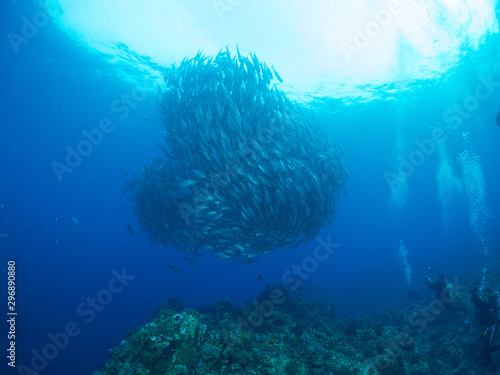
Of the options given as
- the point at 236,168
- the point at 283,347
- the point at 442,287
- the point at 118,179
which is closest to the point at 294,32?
the point at 236,168

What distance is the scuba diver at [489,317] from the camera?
5703 millimetres

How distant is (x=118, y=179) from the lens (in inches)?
1544

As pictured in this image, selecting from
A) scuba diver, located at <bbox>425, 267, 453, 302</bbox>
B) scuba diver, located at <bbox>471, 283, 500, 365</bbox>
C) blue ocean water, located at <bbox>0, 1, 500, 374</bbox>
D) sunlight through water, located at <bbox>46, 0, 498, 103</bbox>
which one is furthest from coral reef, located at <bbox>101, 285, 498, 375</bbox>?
sunlight through water, located at <bbox>46, 0, 498, 103</bbox>

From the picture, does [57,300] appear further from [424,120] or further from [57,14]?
[424,120]

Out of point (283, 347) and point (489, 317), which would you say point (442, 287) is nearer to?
point (489, 317)

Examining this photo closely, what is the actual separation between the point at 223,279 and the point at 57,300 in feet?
66.4

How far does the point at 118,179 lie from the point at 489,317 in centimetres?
4064

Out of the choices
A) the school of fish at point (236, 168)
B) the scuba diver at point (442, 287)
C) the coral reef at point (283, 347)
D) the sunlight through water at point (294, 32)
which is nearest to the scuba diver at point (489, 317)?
the coral reef at point (283, 347)

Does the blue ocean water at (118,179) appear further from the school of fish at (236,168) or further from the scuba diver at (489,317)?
the scuba diver at (489,317)

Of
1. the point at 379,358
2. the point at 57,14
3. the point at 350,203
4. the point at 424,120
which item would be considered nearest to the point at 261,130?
the point at 379,358

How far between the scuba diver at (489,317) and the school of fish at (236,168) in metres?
4.87

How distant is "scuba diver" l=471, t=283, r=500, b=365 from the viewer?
18.7 ft

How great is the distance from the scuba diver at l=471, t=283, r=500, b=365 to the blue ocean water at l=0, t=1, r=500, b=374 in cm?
488

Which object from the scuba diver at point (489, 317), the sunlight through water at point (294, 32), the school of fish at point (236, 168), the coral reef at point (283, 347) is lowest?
the scuba diver at point (489, 317)
